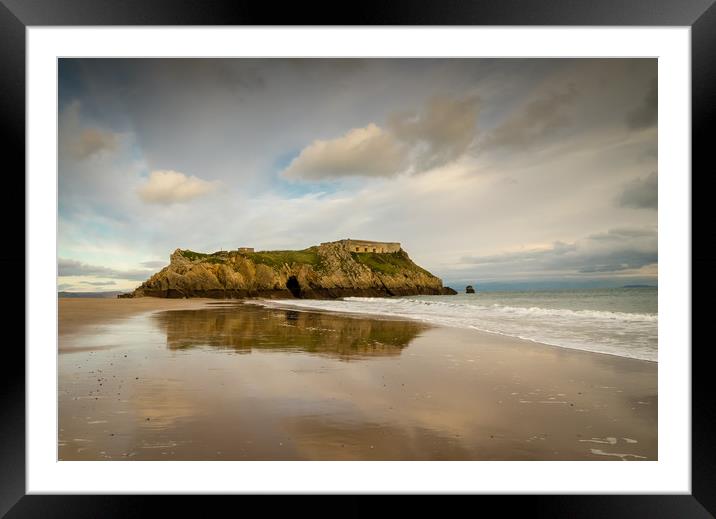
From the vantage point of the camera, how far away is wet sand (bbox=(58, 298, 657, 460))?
Result: 9.24 feet

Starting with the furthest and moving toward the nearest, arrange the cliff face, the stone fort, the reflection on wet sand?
the stone fort, the cliff face, the reflection on wet sand

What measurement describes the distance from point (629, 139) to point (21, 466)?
46.4ft

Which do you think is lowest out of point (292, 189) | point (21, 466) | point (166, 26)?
point (21, 466)

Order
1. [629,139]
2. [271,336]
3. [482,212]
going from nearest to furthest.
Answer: [271,336] < [629,139] < [482,212]

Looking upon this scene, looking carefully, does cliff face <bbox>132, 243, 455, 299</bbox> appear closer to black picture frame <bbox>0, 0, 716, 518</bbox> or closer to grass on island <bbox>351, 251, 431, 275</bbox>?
grass on island <bbox>351, 251, 431, 275</bbox>

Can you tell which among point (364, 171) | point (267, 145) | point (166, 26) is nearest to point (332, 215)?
point (364, 171)

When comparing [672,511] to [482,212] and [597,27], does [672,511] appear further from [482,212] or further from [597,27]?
[482,212]

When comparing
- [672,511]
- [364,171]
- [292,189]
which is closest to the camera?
[672,511]

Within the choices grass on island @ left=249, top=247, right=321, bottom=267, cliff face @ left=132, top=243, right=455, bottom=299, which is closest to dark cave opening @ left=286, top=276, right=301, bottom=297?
cliff face @ left=132, top=243, right=455, bottom=299

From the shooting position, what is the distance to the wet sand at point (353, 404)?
282cm

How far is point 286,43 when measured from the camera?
9.76 ft

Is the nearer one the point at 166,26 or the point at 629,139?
the point at 166,26

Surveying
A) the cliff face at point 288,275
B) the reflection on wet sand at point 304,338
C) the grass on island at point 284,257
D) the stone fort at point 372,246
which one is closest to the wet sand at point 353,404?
the reflection on wet sand at point 304,338

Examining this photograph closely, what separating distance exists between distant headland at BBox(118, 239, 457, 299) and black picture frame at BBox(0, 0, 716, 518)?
114ft
